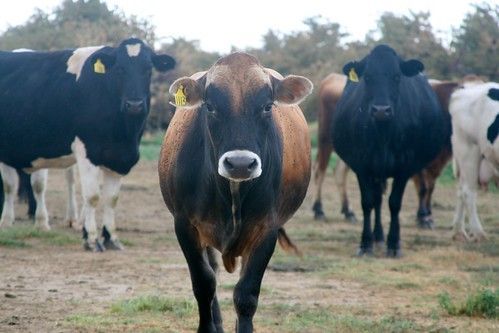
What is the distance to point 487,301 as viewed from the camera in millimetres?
7812

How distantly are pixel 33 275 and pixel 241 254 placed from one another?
359 cm

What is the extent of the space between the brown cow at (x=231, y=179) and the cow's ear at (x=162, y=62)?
5399 mm

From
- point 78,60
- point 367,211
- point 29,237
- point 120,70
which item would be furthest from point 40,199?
point 367,211

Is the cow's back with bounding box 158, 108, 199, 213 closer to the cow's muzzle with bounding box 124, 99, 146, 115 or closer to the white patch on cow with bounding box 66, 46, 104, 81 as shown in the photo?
the cow's muzzle with bounding box 124, 99, 146, 115

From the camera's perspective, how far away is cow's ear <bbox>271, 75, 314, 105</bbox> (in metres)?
6.79

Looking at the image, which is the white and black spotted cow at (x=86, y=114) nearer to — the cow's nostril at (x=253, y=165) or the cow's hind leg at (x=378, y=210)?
the cow's hind leg at (x=378, y=210)

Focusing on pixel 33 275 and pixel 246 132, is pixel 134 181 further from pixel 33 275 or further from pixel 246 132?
pixel 246 132

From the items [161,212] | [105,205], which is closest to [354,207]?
[161,212]

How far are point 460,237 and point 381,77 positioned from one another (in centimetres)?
307

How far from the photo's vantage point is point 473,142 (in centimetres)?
1355

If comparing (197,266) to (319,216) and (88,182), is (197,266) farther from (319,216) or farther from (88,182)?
(319,216)

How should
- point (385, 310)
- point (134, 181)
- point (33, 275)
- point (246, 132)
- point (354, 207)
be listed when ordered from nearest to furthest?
point (246, 132)
point (385, 310)
point (33, 275)
point (354, 207)
point (134, 181)

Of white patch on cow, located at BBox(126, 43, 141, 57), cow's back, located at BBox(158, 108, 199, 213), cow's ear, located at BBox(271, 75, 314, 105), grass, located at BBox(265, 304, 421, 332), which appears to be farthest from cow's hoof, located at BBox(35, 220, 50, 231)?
cow's ear, located at BBox(271, 75, 314, 105)

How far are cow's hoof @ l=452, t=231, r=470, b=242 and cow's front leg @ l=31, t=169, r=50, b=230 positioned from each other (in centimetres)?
535
